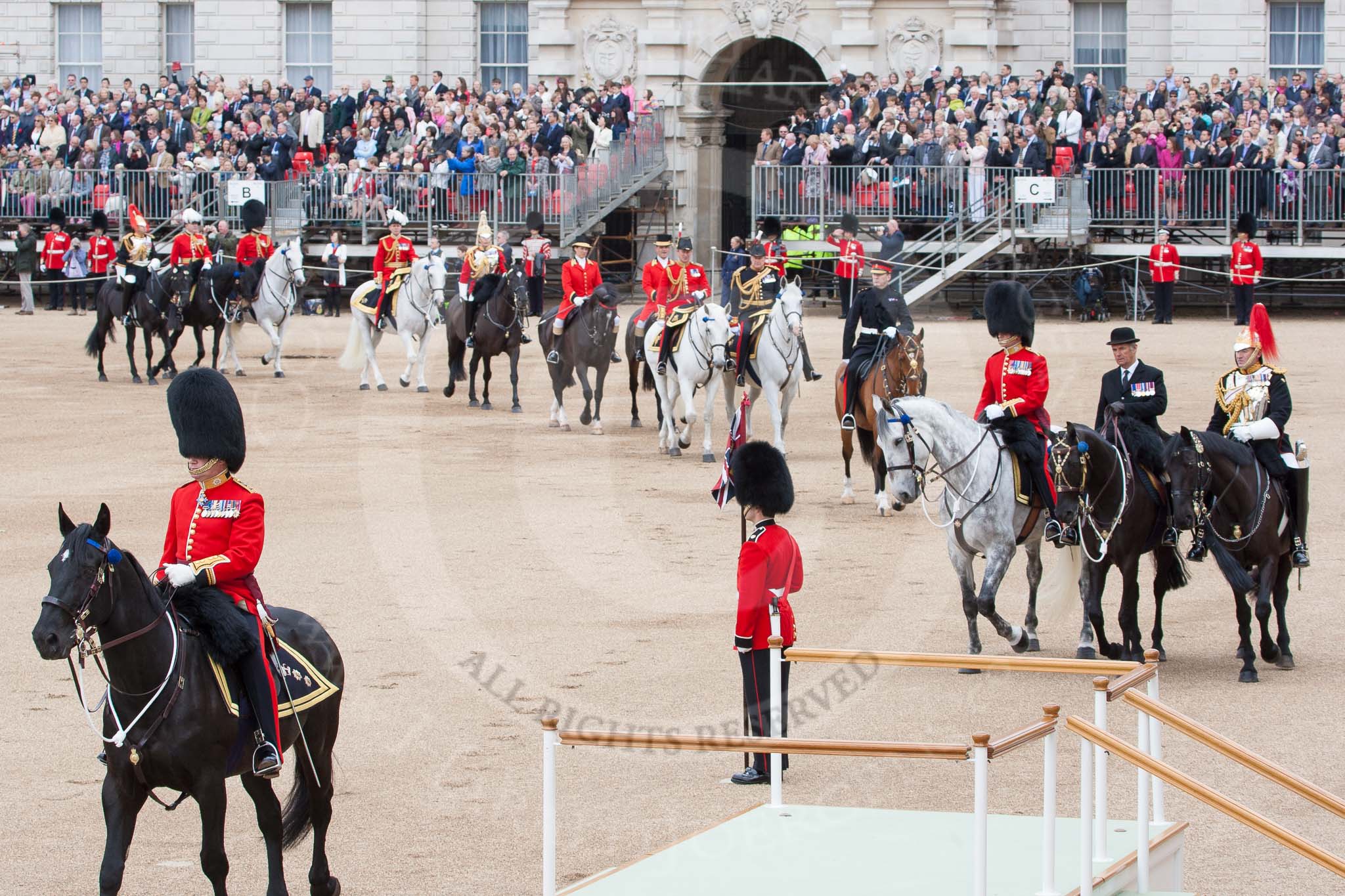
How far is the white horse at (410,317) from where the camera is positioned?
23.5 meters

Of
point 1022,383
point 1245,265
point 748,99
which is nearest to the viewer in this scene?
point 1022,383

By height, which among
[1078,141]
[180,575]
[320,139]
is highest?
[320,139]

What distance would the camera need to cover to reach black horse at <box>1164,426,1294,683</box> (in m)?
10.2

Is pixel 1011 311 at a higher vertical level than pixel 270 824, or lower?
higher

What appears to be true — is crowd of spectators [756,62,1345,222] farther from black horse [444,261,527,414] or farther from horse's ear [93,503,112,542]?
horse's ear [93,503,112,542]

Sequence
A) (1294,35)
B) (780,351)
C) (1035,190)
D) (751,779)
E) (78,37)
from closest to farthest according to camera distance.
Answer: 1. (751,779)
2. (780,351)
3. (1035,190)
4. (1294,35)
5. (78,37)

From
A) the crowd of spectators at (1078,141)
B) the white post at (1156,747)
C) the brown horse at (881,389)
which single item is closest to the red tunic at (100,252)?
the crowd of spectators at (1078,141)

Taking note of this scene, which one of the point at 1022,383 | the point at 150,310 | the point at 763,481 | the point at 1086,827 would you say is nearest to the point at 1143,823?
the point at 1086,827

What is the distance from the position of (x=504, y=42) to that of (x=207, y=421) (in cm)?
3433

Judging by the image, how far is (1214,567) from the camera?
1341cm

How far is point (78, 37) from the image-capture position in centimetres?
4178

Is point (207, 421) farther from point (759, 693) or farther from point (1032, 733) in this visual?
point (1032, 733)

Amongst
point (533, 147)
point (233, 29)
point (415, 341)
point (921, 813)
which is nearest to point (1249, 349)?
point (921, 813)

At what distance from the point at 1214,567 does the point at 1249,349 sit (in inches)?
120
